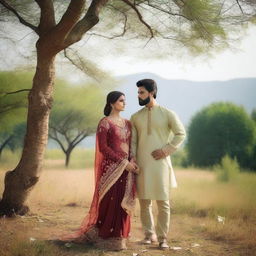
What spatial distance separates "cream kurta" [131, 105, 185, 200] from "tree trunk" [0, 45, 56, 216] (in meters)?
1.33

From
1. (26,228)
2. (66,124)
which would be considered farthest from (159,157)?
(66,124)

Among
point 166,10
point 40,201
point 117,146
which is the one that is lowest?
point 40,201

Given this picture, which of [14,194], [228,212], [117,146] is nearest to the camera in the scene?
[117,146]

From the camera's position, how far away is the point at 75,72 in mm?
5492

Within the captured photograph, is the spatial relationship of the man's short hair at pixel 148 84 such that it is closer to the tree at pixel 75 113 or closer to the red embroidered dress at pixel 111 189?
the red embroidered dress at pixel 111 189

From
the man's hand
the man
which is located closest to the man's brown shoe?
the man

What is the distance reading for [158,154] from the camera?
10.3ft

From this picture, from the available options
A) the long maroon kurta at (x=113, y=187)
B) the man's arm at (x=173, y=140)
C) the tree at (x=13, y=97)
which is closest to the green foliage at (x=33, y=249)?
the long maroon kurta at (x=113, y=187)

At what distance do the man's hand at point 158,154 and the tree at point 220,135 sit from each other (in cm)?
812

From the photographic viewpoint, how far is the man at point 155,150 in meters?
3.15

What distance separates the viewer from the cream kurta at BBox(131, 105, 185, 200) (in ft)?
10.4

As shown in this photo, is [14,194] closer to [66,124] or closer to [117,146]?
[117,146]

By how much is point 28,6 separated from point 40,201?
8.24 ft

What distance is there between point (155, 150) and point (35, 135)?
1.55 m
